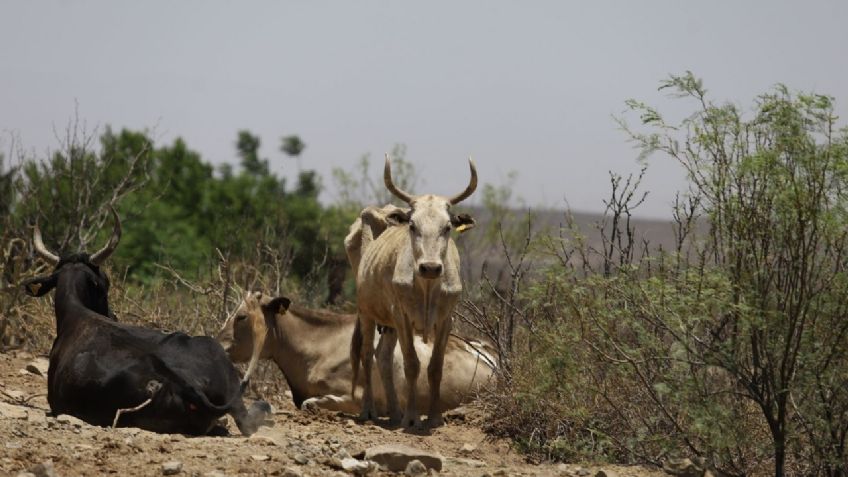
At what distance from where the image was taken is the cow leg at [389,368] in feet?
41.3

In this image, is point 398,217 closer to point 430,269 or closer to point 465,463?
point 430,269

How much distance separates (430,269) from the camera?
37.7ft

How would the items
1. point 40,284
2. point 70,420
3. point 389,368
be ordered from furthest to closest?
1. point 389,368
2. point 40,284
3. point 70,420

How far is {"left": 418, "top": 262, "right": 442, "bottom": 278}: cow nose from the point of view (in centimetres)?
1149

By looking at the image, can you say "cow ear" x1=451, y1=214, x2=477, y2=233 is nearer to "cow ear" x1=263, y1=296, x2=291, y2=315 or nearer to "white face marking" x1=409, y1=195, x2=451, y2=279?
"white face marking" x1=409, y1=195, x2=451, y2=279

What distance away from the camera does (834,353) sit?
8945 mm

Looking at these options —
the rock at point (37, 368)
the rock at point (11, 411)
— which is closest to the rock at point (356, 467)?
the rock at point (11, 411)

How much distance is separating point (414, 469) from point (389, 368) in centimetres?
404

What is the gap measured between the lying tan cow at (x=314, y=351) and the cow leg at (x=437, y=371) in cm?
102

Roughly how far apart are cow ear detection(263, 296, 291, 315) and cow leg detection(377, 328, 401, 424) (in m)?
1.02

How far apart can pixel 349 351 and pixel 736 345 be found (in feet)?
17.7

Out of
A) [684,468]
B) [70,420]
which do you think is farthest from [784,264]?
[70,420]

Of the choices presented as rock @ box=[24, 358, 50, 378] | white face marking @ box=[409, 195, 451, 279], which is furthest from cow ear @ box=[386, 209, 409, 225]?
rock @ box=[24, 358, 50, 378]

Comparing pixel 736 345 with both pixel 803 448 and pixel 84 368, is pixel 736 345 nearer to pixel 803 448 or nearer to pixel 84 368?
pixel 803 448
